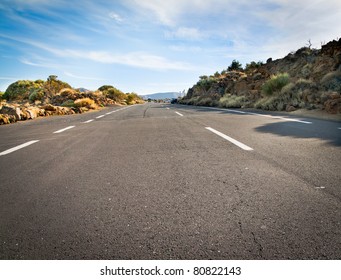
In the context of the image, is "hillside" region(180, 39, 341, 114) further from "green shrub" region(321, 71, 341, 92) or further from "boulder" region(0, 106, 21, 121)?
"boulder" region(0, 106, 21, 121)

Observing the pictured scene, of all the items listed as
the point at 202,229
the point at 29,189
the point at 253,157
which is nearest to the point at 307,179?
the point at 253,157

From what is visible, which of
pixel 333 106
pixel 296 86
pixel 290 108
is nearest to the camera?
pixel 333 106

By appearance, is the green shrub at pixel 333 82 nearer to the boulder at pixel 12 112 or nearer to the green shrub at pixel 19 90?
the boulder at pixel 12 112

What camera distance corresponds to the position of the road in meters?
1.75

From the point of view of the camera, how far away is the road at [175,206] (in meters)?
1.75

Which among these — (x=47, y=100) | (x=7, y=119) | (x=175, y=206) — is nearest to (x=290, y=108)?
(x=175, y=206)

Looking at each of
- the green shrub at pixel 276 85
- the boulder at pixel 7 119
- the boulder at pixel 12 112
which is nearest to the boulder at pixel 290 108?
the green shrub at pixel 276 85

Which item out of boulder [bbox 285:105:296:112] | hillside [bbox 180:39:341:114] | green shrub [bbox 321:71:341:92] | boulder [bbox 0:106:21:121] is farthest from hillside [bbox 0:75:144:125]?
green shrub [bbox 321:71:341:92]

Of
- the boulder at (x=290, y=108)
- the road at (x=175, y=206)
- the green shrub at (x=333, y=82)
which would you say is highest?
the green shrub at (x=333, y=82)

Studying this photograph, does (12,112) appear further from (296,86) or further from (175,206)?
(296,86)

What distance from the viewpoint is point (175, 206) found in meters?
2.38

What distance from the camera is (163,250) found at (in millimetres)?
1728

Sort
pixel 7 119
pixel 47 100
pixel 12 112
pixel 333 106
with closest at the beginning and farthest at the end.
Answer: pixel 333 106
pixel 7 119
pixel 12 112
pixel 47 100
